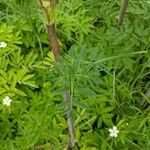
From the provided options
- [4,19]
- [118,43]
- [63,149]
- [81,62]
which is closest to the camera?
[81,62]

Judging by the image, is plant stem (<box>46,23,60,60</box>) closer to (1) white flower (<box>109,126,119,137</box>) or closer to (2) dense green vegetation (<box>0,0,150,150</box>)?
(2) dense green vegetation (<box>0,0,150,150</box>)

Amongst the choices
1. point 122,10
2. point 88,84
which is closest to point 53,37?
point 88,84

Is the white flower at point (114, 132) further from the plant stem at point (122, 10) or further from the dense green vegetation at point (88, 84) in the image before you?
the plant stem at point (122, 10)

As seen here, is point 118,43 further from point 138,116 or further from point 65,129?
point 65,129

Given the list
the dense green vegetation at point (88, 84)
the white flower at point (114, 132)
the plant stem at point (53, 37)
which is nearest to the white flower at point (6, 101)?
the dense green vegetation at point (88, 84)

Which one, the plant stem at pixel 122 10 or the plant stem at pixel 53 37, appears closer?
the plant stem at pixel 53 37

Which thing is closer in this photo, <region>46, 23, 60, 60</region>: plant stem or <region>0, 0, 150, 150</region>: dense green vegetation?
<region>46, 23, 60, 60</region>: plant stem

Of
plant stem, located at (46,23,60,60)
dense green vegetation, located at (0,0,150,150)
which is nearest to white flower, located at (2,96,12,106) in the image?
dense green vegetation, located at (0,0,150,150)

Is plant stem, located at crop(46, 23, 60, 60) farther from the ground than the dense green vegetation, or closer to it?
closer to it

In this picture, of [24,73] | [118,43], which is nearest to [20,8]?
[24,73]
